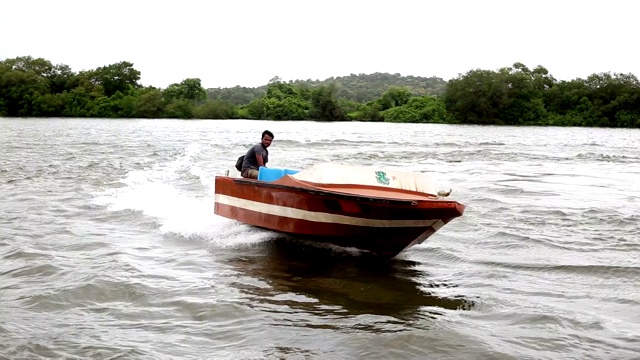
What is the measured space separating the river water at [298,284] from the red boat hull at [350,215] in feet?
1.29

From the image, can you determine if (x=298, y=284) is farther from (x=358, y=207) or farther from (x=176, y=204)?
(x=176, y=204)

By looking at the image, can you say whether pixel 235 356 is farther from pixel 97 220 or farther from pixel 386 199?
pixel 97 220

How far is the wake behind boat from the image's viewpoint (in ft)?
28.3

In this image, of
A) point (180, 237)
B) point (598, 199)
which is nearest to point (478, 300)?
point (180, 237)

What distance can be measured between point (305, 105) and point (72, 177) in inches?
3040

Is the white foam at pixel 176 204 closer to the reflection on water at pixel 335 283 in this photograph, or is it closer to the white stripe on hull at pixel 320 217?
the white stripe on hull at pixel 320 217

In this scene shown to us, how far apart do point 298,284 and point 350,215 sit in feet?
4.17

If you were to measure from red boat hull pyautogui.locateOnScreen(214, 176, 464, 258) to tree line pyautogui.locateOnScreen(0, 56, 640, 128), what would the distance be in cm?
7238

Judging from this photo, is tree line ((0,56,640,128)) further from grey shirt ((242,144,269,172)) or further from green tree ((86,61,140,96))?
grey shirt ((242,144,269,172))

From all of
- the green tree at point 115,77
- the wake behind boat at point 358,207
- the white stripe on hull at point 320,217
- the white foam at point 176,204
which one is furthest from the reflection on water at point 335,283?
the green tree at point 115,77

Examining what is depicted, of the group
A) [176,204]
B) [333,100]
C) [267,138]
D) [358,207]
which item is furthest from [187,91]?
[358,207]

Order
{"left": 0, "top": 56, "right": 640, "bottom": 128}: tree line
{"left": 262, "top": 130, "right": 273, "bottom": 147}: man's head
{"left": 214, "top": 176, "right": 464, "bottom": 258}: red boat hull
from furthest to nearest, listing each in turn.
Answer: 1. {"left": 0, "top": 56, "right": 640, "bottom": 128}: tree line
2. {"left": 262, "top": 130, "right": 273, "bottom": 147}: man's head
3. {"left": 214, "top": 176, "right": 464, "bottom": 258}: red boat hull

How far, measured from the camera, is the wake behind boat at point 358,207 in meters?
8.63

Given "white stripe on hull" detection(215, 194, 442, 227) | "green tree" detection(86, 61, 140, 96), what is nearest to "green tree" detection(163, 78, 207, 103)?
"green tree" detection(86, 61, 140, 96)
